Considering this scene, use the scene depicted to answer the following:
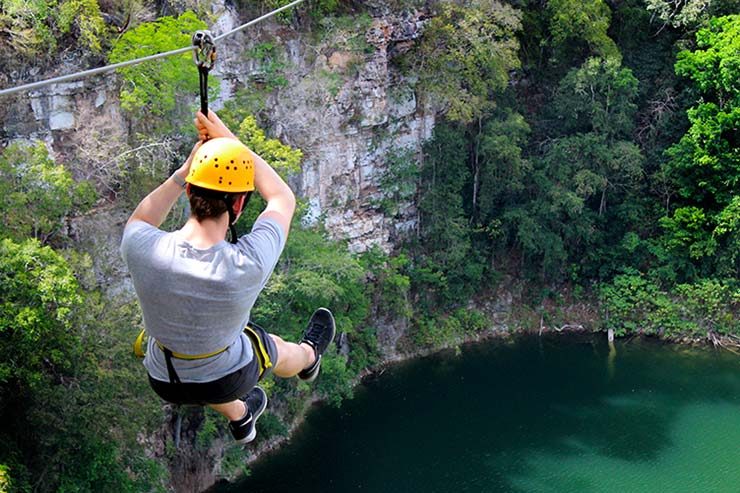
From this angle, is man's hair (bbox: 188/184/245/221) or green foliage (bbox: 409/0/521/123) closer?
man's hair (bbox: 188/184/245/221)

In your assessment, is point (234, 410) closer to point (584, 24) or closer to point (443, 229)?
point (443, 229)

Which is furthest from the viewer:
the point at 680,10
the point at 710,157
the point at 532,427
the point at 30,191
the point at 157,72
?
the point at 680,10

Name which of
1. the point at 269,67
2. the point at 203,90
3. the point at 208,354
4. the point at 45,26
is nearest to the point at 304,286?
the point at 269,67

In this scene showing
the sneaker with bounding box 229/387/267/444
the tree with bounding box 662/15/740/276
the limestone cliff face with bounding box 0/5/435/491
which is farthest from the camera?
the tree with bounding box 662/15/740/276

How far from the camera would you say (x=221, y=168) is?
201 centimetres

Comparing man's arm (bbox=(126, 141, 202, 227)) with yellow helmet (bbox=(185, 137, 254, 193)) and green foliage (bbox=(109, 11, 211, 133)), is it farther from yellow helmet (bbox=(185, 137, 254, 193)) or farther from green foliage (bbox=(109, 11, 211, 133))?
green foliage (bbox=(109, 11, 211, 133))

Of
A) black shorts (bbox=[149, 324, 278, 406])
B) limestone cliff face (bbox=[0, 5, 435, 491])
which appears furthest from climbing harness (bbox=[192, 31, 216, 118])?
limestone cliff face (bbox=[0, 5, 435, 491])

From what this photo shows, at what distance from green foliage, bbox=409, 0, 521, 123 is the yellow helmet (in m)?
9.11

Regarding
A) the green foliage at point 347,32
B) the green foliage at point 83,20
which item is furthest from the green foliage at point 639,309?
the green foliage at point 83,20

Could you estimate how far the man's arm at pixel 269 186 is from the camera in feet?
7.22

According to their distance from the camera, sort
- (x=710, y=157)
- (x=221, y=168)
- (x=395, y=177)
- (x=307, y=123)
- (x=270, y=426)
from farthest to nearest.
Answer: (x=710, y=157)
(x=395, y=177)
(x=307, y=123)
(x=270, y=426)
(x=221, y=168)

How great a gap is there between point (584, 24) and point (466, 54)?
1.98m

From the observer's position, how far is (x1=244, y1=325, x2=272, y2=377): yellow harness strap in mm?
2561

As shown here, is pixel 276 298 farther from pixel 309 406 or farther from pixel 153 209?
pixel 153 209
